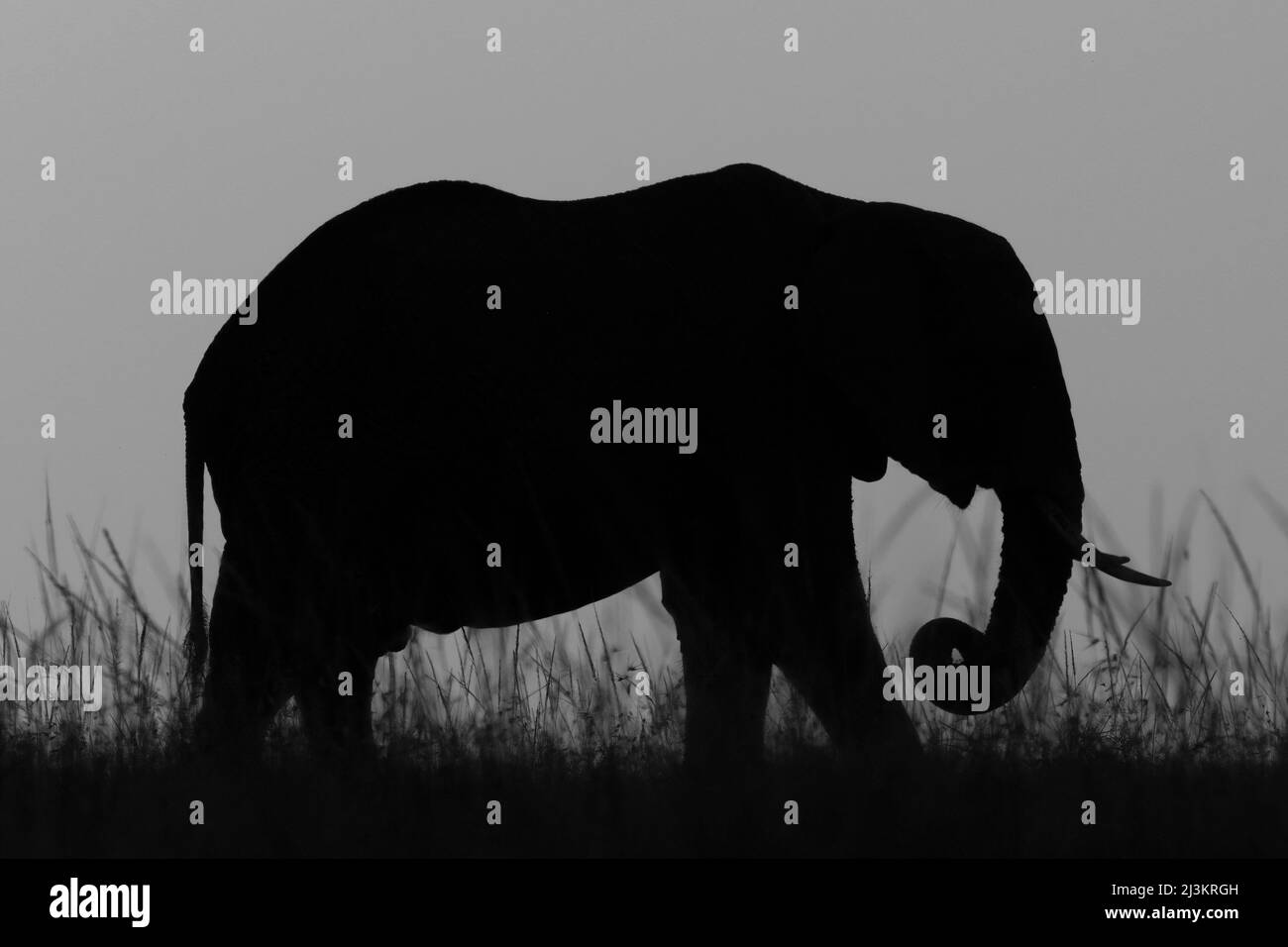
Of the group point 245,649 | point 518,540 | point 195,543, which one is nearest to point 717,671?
point 518,540

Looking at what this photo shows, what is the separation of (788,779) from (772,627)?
1.05 meters

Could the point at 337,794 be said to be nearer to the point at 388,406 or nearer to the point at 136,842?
the point at 136,842

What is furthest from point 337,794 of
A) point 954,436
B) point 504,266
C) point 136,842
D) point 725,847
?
point 954,436

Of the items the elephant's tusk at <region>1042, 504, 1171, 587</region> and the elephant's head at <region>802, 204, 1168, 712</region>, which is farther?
the elephant's head at <region>802, 204, 1168, 712</region>

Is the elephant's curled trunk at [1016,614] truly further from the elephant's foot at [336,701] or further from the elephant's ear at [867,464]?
the elephant's foot at [336,701]

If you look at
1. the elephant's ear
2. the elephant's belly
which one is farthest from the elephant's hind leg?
the elephant's ear

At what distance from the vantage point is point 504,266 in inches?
297

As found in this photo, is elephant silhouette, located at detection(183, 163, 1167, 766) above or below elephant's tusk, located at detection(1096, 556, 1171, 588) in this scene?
above

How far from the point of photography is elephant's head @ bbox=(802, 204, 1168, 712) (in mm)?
7371

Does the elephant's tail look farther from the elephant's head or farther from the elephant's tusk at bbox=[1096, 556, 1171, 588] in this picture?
the elephant's tusk at bbox=[1096, 556, 1171, 588]

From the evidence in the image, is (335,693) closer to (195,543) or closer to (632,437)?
(195,543)

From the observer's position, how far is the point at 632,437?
7223 mm

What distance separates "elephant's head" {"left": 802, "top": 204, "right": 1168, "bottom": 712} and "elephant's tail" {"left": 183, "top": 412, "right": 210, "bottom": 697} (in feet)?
8.57
